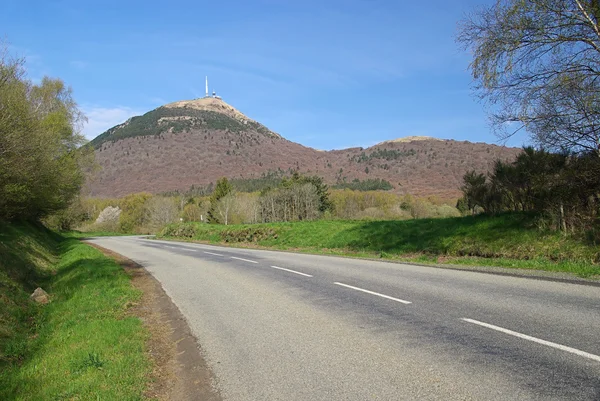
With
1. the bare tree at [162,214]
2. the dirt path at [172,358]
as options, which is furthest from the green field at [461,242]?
the bare tree at [162,214]

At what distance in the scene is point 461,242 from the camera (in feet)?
52.4

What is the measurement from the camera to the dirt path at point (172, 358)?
4.38 metres

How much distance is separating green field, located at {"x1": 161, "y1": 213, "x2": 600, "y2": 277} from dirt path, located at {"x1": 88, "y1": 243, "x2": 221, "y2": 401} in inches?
356

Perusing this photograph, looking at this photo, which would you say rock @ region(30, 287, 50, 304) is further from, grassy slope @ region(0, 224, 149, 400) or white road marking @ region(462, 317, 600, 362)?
white road marking @ region(462, 317, 600, 362)

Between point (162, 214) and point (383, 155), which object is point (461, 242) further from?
point (383, 155)

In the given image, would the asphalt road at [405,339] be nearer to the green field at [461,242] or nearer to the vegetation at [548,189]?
the green field at [461,242]

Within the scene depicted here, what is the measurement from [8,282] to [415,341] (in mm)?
11276

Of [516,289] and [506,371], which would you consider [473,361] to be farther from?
[516,289]

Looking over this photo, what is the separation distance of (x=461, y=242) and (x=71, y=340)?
14011 millimetres

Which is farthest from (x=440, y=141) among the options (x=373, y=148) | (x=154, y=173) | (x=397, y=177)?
(x=154, y=173)

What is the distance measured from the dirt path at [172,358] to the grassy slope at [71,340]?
A: 19cm

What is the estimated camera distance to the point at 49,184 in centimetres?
2006

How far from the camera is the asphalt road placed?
3980mm

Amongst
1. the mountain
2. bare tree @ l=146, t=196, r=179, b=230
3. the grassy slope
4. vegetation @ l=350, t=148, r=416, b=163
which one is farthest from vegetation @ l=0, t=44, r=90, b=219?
vegetation @ l=350, t=148, r=416, b=163
